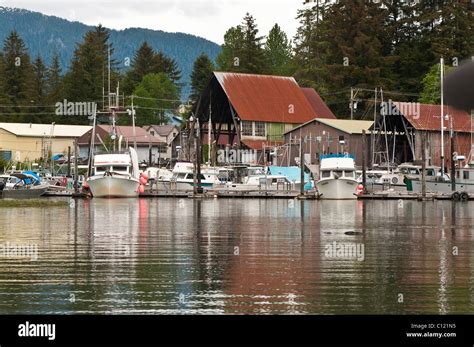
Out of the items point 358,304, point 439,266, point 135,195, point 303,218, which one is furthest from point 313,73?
point 358,304

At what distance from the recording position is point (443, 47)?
82.6 meters

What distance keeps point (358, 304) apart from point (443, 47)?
205 feet

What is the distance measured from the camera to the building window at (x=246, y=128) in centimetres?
10904

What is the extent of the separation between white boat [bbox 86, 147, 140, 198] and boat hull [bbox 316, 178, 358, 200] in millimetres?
14908

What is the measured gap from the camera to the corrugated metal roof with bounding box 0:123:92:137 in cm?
13975

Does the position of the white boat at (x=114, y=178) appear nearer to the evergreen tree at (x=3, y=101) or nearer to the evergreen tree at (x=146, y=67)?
the evergreen tree at (x=3, y=101)

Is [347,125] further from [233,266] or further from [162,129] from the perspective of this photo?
[233,266]

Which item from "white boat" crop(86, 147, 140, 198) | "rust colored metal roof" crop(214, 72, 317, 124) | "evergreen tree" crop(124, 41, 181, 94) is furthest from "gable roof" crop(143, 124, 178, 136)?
"white boat" crop(86, 147, 140, 198)

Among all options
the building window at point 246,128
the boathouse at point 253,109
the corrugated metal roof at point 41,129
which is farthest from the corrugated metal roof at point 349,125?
the corrugated metal roof at point 41,129

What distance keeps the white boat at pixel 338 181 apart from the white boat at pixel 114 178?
1491cm

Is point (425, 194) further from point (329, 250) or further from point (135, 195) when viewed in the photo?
point (329, 250)

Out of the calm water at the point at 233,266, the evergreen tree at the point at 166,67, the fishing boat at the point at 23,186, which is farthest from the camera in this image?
the evergreen tree at the point at 166,67

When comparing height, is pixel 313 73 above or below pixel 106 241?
above

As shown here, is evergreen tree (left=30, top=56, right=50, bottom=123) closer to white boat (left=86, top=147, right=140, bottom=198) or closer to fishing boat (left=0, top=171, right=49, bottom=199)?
fishing boat (left=0, top=171, right=49, bottom=199)
